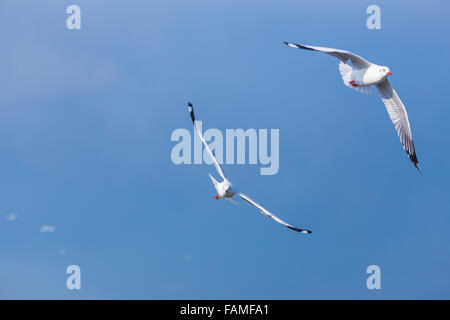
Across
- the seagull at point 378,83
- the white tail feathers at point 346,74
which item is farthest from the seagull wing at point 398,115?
the white tail feathers at point 346,74

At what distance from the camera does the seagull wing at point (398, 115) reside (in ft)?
26.6

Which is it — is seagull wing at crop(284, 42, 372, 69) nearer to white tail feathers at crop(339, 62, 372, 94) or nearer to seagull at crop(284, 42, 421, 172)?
seagull at crop(284, 42, 421, 172)

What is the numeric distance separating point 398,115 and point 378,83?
2.08 feet

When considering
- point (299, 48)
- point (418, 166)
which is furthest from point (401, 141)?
point (299, 48)

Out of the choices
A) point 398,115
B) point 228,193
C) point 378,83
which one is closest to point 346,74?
point 378,83

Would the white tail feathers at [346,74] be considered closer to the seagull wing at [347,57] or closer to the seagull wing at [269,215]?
the seagull wing at [347,57]

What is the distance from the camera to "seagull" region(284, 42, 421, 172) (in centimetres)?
752

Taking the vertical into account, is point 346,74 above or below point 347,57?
below

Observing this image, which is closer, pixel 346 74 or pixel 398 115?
pixel 346 74

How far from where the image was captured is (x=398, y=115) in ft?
27.3

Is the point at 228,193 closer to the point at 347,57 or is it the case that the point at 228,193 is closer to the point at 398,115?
the point at 347,57

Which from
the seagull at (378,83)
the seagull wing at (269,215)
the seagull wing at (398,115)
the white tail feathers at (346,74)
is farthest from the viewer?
the seagull wing at (398,115)

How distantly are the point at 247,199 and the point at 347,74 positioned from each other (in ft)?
7.56

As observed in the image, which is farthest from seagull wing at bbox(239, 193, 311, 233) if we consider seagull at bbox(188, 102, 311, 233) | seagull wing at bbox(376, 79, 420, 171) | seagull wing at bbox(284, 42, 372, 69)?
seagull wing at bbox(376, 79, 420, 171)
